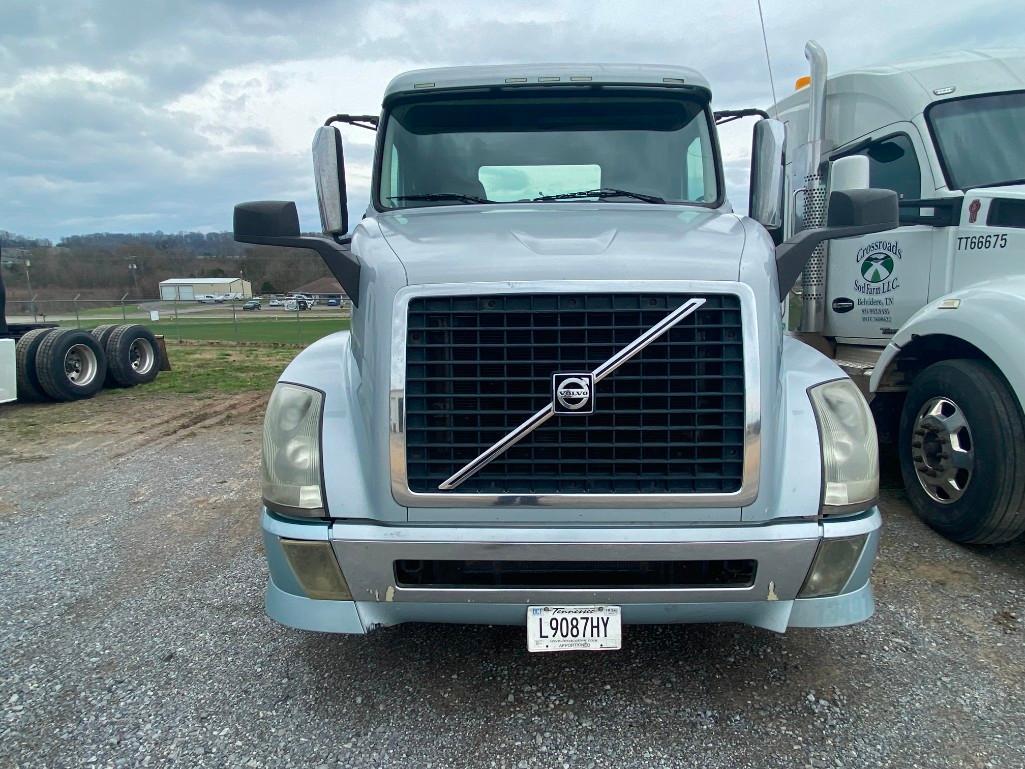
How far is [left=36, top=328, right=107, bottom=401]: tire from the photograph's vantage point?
9.84 m

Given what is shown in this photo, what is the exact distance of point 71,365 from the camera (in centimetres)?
1049

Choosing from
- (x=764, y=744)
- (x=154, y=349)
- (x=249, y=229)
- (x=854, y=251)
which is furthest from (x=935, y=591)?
(x=154, y=349)

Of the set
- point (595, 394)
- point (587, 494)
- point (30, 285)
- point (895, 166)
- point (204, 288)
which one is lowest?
point (204, 288)

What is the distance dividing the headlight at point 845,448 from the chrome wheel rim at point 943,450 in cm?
186

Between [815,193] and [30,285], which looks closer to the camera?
[815,193]

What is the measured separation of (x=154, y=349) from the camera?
40.0ft

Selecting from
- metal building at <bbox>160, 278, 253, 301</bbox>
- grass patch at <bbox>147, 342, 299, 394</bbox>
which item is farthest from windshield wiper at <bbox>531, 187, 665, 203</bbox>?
metal building at <bbox>160, 278, 253, 301</bbox>

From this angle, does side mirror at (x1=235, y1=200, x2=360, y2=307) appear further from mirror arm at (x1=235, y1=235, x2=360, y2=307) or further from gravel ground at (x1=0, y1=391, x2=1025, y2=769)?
gravel ground at (x1=0, y1=391, x2=1025, y2=769)

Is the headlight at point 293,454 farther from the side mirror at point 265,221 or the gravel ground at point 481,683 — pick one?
the gravel ground at point 481,683

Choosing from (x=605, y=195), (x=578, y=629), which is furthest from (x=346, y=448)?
(x=605, y=195)

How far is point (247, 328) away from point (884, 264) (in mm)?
30968

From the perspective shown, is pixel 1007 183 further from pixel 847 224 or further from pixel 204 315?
pixel 204 315

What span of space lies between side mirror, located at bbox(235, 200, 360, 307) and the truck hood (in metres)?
0.21

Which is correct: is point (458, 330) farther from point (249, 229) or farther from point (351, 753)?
point (351, 753)
